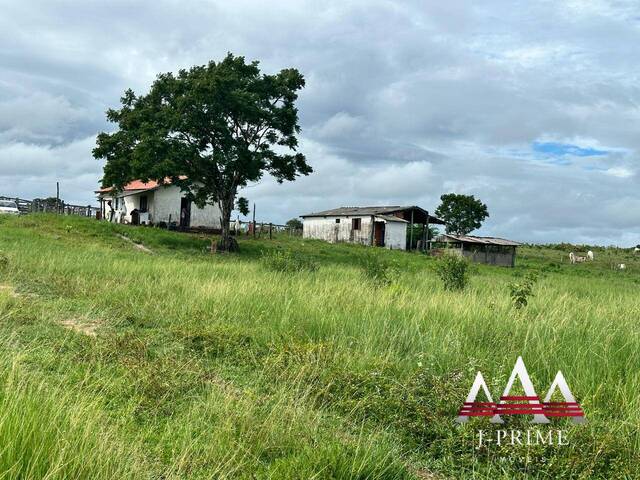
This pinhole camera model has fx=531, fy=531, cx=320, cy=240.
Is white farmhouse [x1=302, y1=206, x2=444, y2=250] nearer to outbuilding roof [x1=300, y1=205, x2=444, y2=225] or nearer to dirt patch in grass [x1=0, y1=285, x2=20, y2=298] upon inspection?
outbuilding roof [x1=300, y1=205, x2=444, y2=225]

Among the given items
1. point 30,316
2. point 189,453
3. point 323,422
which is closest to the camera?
point 189,453

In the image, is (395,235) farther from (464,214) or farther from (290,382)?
(290,382)

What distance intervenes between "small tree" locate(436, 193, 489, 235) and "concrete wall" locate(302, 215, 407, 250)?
22059 mm

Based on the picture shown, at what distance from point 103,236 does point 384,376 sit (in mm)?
29104

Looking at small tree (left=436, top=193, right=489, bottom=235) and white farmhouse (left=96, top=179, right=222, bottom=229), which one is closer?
white farmhouse (left=96, top=179, right=222, bottom=229)

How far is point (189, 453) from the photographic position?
155 inches

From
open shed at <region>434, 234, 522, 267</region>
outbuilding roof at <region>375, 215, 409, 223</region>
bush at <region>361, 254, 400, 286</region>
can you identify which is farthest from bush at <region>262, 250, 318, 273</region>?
open shed at <region>434, 234, 522, 267</region>

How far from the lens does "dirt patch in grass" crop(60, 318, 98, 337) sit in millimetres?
8102

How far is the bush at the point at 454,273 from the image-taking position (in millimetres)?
Result: 14633

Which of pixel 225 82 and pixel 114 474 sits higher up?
pixel 225 82

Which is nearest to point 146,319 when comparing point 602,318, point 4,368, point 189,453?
point 4,368

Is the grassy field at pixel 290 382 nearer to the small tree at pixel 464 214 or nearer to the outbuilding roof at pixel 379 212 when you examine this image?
the outbuilding roof at pixel 379 212

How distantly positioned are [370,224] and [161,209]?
1856 centimetres

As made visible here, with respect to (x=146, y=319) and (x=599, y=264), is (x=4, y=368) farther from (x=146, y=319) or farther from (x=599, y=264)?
(x=599, y=264)
